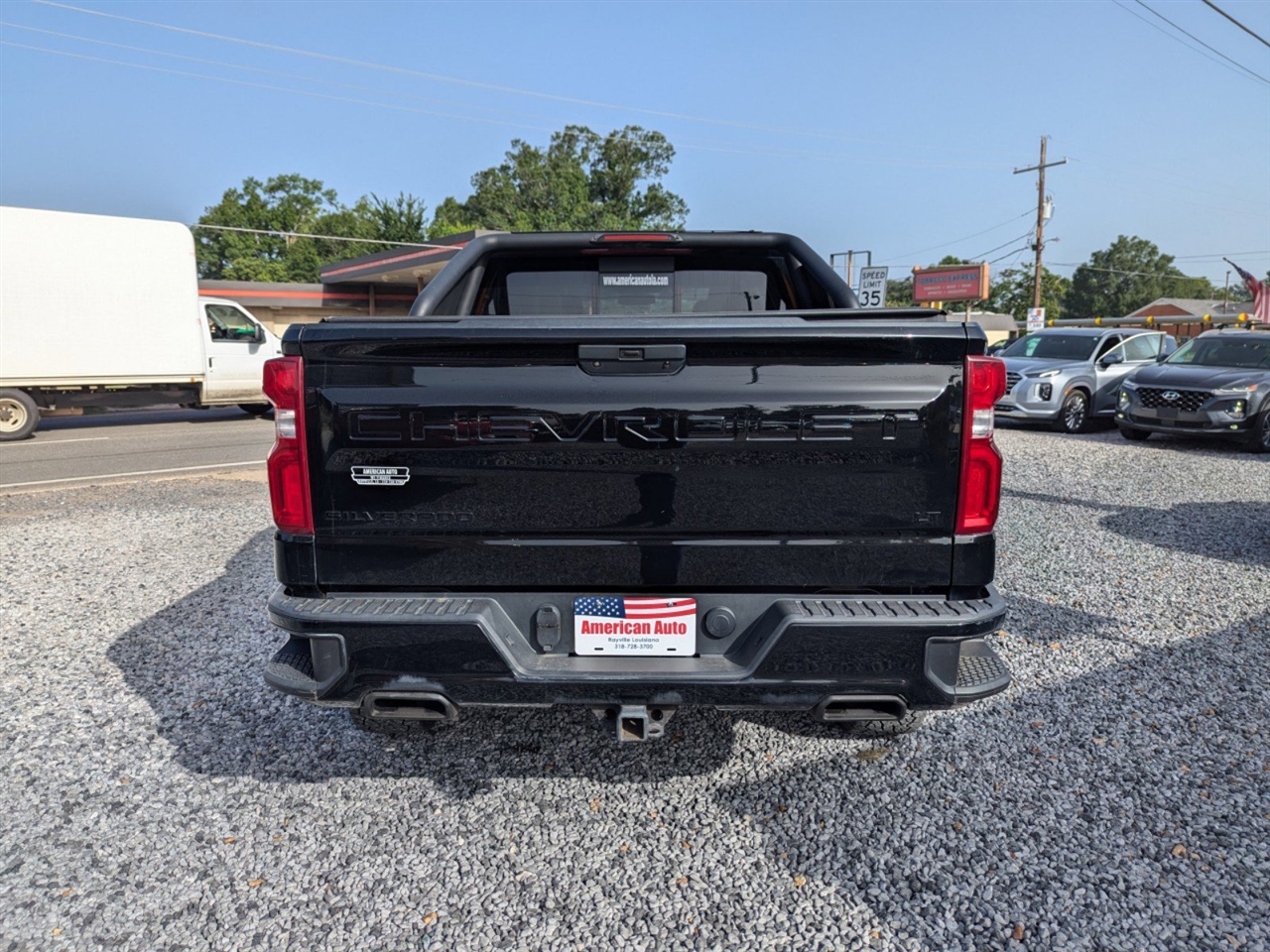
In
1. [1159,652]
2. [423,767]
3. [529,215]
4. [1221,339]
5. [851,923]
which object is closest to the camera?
[851,923]

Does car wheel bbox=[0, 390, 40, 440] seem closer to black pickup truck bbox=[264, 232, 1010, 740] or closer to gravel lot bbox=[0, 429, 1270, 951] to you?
gravel lot bbox=[0, 429, 1270, 951]

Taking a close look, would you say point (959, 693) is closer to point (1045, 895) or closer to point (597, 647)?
point (1045, 895)

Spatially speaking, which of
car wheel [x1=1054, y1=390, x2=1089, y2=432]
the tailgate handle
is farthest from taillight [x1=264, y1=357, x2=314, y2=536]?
car wheel [x1=1054, y1=390, x2=1089, y2=432]

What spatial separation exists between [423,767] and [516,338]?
180cm

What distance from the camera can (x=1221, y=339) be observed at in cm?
1355

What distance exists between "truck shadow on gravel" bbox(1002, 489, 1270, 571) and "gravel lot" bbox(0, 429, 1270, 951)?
219 cm

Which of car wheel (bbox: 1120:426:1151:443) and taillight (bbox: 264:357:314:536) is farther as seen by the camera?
car wheel (bbox: 1120:426:1151:443)

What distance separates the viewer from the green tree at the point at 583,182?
230 feet

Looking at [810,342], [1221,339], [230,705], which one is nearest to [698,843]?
[810,342]

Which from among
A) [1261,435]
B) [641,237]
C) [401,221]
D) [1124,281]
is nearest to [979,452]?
[641,237]

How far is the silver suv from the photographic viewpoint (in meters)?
14.4

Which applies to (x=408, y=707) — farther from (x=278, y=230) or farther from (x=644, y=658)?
(x=278, y=230)

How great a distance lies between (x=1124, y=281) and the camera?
112312mm

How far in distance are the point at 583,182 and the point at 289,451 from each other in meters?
73.5
